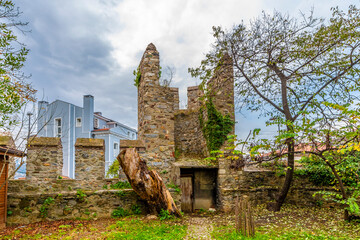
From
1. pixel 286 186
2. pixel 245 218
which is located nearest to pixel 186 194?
pixel 286 186

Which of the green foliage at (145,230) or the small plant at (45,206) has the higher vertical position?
the small plant at (45,206)

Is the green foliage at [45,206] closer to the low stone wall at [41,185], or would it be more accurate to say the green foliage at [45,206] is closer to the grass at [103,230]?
the grass at [103,230]

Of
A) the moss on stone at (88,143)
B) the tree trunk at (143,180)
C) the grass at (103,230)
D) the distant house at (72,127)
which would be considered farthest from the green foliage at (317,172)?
the distant house at (72,127)

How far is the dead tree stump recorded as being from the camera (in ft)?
19.2

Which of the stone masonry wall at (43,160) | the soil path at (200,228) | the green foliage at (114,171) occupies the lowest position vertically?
the soil path at (200,228)

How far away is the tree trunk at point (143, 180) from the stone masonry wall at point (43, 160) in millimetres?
2200

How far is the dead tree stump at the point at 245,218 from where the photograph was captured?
231 inches

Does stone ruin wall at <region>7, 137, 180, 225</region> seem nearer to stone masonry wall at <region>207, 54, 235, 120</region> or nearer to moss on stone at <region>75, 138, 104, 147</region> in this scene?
moss on stone at <region>75, 138, 104, 147</region>

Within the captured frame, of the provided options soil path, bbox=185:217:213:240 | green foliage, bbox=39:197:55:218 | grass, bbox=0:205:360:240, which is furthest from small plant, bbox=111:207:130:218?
soil path, bbox=185:217:213:240

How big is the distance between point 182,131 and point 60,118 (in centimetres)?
1153

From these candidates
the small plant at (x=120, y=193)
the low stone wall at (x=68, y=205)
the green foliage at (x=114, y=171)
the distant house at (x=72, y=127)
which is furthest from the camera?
the distant house at (x=72, y=127)

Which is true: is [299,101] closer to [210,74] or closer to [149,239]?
[210,74]

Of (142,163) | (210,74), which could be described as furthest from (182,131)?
(142,163)

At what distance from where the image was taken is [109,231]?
20.9 feet
